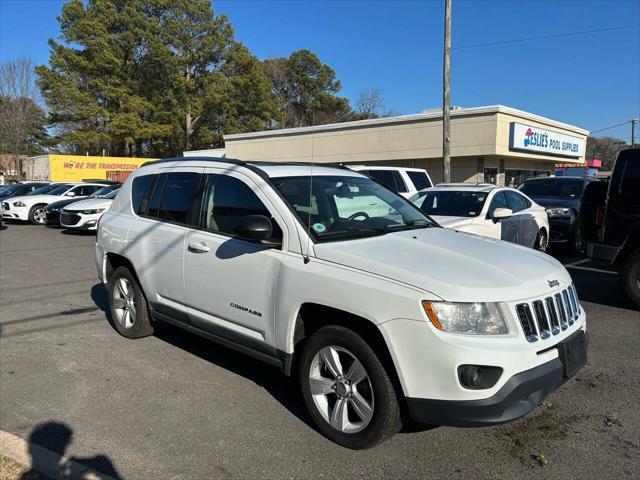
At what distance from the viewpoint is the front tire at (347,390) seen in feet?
10.00

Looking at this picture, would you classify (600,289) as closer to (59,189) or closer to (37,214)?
(37,214)

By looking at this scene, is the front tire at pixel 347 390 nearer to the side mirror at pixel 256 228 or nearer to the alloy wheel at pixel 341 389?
the alloy wheel at pixel 341 389

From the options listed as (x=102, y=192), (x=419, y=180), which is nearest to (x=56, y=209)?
(x=102, y=192)

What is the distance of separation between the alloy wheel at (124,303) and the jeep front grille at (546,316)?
3.85m

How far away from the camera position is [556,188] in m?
13.0

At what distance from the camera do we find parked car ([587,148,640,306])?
21.5 feet

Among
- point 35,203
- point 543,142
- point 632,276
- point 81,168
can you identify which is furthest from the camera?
point 81,168

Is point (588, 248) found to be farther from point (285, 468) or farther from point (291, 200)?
point (285, 468)

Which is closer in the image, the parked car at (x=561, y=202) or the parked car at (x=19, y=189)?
the parked car at (x=561, y=202)

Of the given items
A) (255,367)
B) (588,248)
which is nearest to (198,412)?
(255,367)

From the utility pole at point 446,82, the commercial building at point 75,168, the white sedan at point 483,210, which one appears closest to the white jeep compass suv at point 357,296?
the white sedan at point 483,210

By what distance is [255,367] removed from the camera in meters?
4.73

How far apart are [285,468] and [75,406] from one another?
186 centimetres

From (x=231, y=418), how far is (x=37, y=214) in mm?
17163
